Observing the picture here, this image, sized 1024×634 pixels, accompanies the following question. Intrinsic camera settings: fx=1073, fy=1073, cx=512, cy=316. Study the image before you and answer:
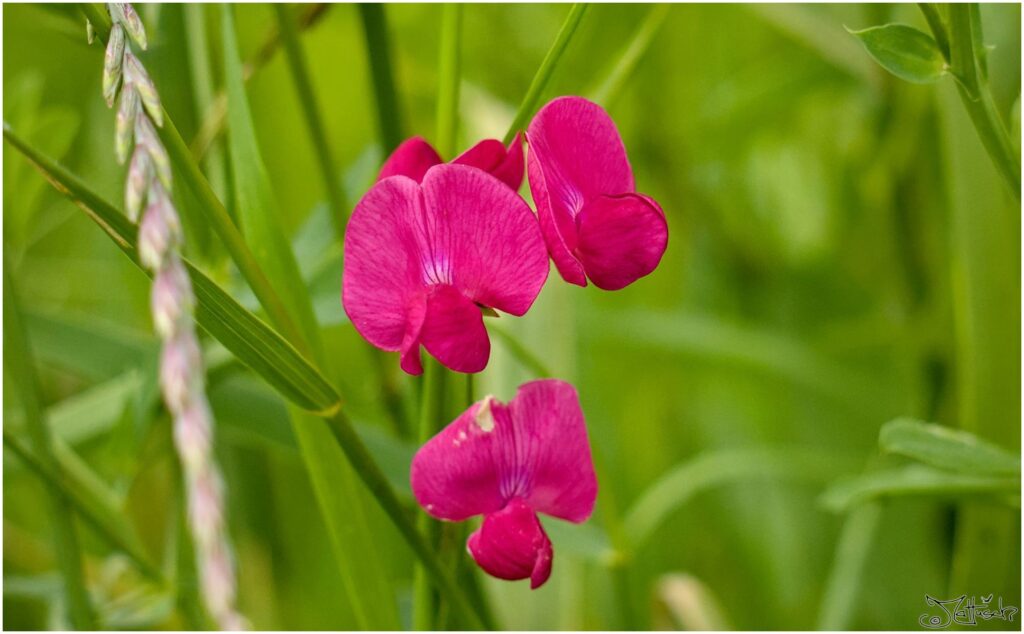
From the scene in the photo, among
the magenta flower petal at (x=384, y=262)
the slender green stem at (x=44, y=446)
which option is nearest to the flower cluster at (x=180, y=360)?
the magenta flower petal at (x=384, y=262)

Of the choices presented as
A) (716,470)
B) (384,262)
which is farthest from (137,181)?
(716,470)

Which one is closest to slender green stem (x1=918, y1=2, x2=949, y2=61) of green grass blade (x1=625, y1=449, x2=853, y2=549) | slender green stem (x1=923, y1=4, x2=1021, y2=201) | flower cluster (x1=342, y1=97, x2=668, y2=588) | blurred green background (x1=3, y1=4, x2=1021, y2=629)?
slender green stem (x1=923, y1=4, x2=1021, y2=201)

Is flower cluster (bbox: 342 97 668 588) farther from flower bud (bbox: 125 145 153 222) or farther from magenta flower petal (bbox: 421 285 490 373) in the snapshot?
flower bud (bbox: 125 145 153 222)

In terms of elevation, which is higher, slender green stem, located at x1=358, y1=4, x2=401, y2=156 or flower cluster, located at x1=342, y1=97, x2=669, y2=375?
Answer: slender green stem, located at x1=358, y1=4, x2=401, y2=156

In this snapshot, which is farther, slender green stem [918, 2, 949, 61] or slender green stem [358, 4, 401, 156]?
slender green stem [358, 4, 401, 156]

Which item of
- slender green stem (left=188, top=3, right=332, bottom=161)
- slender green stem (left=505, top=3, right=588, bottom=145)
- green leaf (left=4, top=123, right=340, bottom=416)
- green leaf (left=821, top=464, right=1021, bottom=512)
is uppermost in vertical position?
slender green stem (left=188, top=3, right=332, bottom=161)

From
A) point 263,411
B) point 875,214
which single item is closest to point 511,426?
point 263,411

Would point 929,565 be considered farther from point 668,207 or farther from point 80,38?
point 80,38
